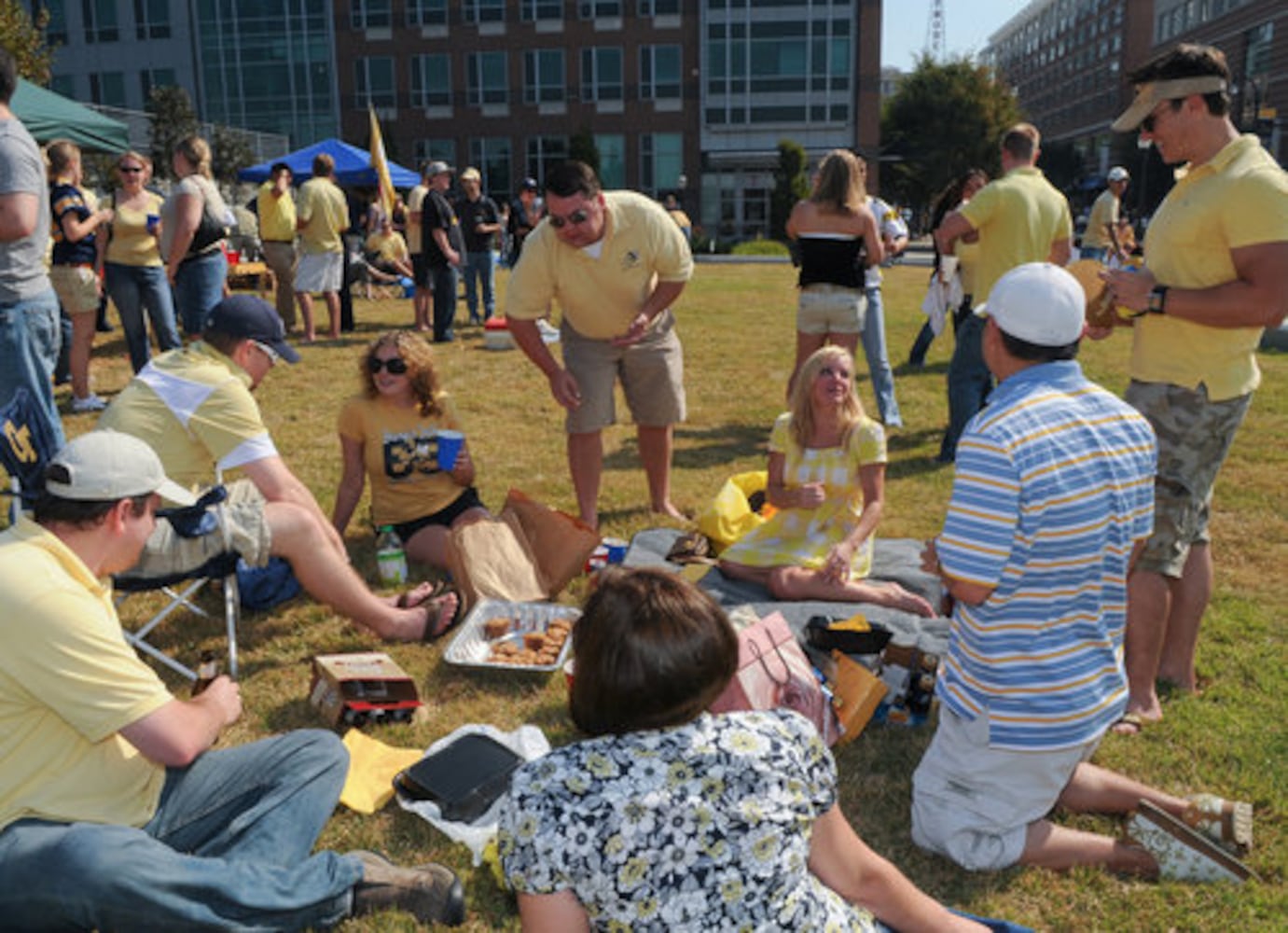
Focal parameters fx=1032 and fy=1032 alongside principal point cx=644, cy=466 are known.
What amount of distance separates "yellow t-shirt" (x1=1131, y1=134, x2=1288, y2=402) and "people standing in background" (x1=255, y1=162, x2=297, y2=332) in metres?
10.3

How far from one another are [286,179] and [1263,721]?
1172 centimetres

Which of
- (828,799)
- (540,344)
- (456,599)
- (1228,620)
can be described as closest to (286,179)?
(540,344)

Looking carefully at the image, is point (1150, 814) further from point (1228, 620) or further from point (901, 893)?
point (1228, 620)

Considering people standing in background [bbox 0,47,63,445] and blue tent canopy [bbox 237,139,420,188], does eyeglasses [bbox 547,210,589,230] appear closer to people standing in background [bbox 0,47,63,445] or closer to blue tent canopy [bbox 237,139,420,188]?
people standing in background [bbox 0,47,63,445]

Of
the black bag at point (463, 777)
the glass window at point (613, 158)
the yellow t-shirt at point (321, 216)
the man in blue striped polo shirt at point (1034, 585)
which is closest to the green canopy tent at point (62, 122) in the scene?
the yellow t-shirt at point (321, 216)

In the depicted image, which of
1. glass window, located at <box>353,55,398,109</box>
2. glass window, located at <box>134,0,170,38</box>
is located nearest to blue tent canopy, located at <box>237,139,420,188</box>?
glass window, located at <box>353,55,398,109</box>

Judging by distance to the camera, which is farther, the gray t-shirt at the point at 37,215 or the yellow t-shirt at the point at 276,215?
the yellow t-shirt at the point at 276,215

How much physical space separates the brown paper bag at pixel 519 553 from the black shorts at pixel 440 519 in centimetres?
26

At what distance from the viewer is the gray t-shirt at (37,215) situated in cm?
454

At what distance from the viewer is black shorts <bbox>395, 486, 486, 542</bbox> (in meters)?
5.54

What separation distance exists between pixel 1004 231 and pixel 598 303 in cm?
274

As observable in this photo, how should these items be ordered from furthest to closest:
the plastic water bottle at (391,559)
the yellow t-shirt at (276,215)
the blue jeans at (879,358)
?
the yellow t-shirt at (276,215) → the blue jeans at (879,358) → the plastic water bottle at (391,559)

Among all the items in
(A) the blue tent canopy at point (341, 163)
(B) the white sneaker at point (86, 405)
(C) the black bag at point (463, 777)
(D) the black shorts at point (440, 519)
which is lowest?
(C) the black bag at point (463, 777)

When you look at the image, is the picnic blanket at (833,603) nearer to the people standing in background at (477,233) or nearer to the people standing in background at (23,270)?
the people standing in background at (23,270)
